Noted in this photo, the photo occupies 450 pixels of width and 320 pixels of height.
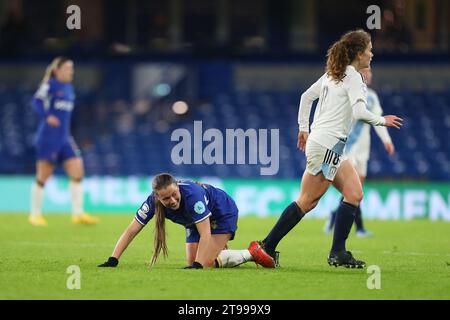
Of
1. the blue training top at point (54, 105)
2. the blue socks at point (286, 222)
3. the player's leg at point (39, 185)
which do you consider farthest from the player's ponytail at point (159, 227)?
the player's leg at point (39, 185)

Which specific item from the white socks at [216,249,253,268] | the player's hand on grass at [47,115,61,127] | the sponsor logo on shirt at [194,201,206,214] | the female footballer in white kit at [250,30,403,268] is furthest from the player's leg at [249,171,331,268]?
the player's hand on grass at [47,115,61,127]

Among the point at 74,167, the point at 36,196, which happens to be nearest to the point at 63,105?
the point at 74,167

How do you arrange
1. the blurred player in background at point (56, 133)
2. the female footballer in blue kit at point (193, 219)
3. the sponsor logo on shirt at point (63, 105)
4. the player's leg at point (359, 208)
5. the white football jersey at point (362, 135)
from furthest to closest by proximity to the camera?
the sponsor logo on shirt at point (63, 105), the blurred player in background at point (56, 133), the player's leg at point (359, 208), the white football jersey at point (362, 135), the female footballer in blue kit at point (193, 219)

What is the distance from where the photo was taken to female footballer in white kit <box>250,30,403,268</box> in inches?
361

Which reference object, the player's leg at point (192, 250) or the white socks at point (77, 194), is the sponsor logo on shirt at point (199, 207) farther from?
the white socks at point (77, 194)

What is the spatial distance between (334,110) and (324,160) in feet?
1.48

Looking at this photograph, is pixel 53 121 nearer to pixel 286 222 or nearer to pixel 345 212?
pixel 286 222

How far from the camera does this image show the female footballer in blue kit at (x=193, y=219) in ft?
29.0

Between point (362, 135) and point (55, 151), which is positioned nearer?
point (362, 135)

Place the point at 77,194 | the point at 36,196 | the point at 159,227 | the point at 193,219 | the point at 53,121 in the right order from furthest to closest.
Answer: the point at 77,194
the point at 36,196
the point at 53,121
the point at 193,219
the point at 159,227

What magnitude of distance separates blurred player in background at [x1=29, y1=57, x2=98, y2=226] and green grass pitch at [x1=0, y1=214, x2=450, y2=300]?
146 cm

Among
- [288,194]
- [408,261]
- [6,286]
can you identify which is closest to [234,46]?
[288,194]

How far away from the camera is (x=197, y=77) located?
1084 inches

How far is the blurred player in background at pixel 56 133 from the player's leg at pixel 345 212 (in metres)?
7.27
